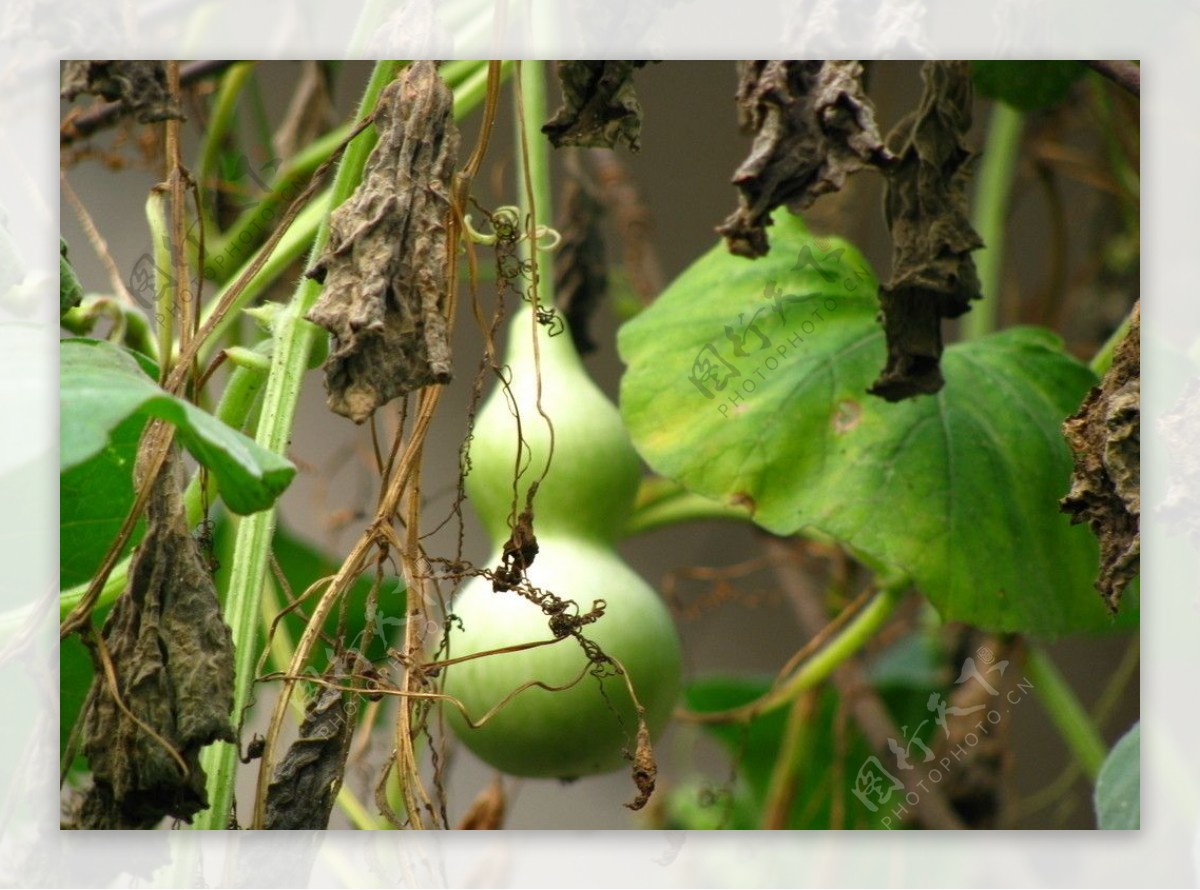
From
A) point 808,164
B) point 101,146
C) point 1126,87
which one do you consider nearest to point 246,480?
point 808,164

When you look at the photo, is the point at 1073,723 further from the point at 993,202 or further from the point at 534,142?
the point at 534,142

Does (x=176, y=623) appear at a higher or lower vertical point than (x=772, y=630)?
higher

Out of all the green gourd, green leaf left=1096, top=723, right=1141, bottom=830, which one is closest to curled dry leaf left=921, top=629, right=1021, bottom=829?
green leaf left=1096, top=723, right=1141, bottom=830

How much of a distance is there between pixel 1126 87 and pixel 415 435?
1.68 feet

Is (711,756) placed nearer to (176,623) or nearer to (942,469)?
(942,469)

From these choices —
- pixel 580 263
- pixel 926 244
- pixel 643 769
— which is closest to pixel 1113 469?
pixel 926 244

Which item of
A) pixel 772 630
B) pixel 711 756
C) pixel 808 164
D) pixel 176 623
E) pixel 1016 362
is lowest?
pixel 711 756

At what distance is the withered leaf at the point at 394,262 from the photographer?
59 cm

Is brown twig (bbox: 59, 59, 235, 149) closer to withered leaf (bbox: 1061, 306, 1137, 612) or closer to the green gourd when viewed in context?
the green gourd

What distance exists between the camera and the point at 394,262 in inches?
24.0

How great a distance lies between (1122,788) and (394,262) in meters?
0.54

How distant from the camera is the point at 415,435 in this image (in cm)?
65

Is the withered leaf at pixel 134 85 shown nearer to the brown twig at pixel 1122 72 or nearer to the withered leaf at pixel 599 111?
the withered leaf at pixel 599 111

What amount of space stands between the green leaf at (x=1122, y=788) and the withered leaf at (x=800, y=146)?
384mm
